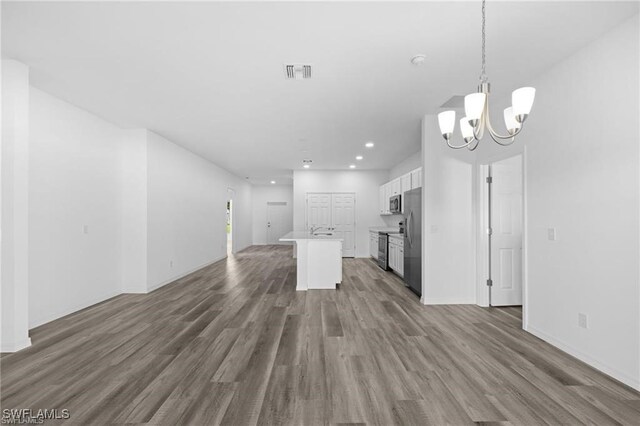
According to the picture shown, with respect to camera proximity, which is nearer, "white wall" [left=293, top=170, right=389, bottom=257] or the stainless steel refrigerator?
the stainless steel refrigerator

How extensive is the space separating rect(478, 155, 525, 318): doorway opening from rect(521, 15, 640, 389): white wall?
959 mm

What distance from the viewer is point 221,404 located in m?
2.02

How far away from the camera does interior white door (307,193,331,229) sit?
9242 millimetres

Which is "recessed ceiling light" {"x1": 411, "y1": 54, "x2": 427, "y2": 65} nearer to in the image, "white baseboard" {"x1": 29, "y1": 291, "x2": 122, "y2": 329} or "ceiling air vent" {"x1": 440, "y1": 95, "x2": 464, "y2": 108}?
"ceiling air vent" {"x1": 440, "y1": 95, "x2": 464, "y2": 108}

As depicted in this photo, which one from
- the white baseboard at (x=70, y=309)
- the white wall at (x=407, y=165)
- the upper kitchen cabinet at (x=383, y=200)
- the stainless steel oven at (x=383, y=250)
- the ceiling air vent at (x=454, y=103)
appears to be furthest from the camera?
the upper kitchen cabinet at (x=383, y=200)

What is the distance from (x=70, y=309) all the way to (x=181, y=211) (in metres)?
2.76

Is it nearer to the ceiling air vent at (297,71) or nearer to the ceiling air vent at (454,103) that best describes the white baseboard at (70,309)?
the ceiling air vent at (297,71)

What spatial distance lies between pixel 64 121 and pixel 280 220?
947 centimetres

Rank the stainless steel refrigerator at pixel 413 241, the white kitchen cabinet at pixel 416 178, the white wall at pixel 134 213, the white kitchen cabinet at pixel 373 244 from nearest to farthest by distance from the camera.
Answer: the stainless steel refrigerator at pixel 413 241, the white wall at pixel 134 213, the white kitchen cabinet at pixel 416 178, the white kitchen cabinet at pixel 373 244

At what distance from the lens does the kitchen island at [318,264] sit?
536 centimetres

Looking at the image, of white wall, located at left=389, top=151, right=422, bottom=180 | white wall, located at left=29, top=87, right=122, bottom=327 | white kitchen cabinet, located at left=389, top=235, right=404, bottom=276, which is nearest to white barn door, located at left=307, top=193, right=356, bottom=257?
white wall, located at left=389, top=151, right=422, bottom=180

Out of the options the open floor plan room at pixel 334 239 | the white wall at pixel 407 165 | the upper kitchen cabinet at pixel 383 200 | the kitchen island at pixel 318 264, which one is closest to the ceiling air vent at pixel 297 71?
the open floor plan room at pixel 334 239

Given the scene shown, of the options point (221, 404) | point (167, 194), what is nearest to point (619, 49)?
point (221, 404)

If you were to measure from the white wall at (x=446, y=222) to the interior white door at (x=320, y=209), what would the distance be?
5.02m
